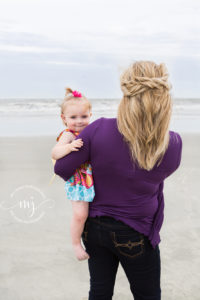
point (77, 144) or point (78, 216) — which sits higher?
point (77, 144)

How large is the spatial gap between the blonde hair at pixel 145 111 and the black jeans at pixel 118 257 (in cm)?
38

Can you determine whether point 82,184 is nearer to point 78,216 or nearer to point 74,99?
point 78,216

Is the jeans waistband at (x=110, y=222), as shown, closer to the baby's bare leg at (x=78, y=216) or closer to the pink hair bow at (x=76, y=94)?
the baby's bare leg at (x=78, y=216)

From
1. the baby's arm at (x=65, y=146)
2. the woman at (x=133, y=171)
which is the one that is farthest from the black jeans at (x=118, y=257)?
the baby's arm at (x=65, y=146)

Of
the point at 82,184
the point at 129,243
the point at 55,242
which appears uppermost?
the point at 82,184

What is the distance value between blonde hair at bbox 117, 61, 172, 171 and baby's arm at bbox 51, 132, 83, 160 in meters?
0.21

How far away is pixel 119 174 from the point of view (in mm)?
1691

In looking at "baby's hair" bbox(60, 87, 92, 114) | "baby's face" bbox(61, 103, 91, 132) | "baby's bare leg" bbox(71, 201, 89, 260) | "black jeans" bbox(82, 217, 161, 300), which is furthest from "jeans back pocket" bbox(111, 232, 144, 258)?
"baby's hair" bbox(60, 87, 92, 114)

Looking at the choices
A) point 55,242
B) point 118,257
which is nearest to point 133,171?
point 118,257

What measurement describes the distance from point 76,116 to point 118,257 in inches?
31.6

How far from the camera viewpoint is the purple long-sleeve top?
1658mm

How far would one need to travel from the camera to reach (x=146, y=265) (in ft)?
6.14

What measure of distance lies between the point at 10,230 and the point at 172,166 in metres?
2.82

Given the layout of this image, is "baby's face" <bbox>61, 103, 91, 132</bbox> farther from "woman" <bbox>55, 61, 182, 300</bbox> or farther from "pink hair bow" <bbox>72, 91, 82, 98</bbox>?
"woman" <bbox>55, 61, 182, 300</bbox>
